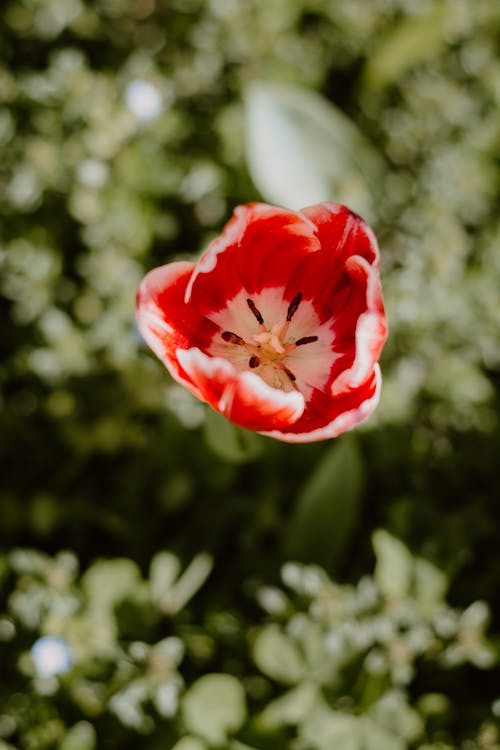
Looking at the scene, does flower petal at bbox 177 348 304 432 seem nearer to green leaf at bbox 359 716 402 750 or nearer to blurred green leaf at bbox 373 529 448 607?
blurred green leaf at bbox 373 529 448 607

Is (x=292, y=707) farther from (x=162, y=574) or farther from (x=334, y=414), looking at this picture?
(x=334, y=414)

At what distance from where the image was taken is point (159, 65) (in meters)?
2.47

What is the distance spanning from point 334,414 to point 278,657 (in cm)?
56

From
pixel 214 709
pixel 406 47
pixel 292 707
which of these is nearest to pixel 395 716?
pixel 292 707

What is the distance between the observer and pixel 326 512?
5.86ft

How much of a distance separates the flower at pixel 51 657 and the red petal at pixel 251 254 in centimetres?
71

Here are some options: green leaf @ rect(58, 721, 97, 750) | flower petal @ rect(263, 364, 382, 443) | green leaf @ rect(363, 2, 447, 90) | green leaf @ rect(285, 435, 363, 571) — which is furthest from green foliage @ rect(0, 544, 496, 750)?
green leaf @ rect(363, 2, 447, 90)

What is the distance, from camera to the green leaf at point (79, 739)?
141 cm

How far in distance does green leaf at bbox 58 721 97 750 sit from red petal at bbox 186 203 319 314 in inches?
30.9

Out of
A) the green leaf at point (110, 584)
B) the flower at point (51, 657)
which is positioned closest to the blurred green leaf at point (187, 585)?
the green leaf at point (110, 584)

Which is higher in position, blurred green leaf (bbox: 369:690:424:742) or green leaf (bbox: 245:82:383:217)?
green leaf (bbox: 245:82:383:217)

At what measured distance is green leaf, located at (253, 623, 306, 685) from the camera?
1.47 metres

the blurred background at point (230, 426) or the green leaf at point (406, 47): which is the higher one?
the green leaf at point (406, 47)

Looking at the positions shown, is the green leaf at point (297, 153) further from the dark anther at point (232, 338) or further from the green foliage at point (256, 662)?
the green foliage at point (256, 662)
